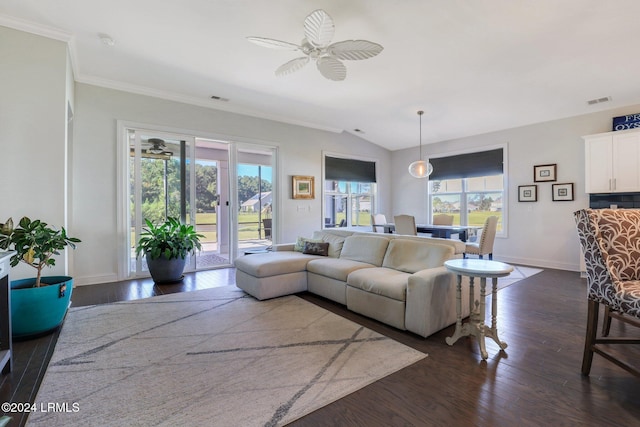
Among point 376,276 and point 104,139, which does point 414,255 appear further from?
point 104,139

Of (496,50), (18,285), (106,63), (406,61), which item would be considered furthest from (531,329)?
(106,63)

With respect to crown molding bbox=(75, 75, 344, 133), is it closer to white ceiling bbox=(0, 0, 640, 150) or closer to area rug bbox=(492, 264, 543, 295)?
white ceiling bbox=(0, 0, 640, 150)

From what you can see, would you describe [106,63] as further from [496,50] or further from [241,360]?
[496,50]

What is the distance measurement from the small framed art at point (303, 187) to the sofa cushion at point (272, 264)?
96.7 inches

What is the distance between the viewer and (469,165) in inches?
260

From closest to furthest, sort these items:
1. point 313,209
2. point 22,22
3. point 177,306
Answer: point 22,22 → point 177,306 → point 313,209

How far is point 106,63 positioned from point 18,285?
2843 millimetres

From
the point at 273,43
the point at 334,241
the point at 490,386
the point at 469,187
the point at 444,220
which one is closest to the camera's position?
the point at 490,386

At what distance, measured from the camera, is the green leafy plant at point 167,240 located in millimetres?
4406

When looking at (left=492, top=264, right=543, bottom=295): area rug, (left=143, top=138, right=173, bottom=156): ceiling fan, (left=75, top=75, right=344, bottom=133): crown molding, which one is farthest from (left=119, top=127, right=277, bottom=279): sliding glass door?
(left=492, top=264, right=543, bottom=295): area rug

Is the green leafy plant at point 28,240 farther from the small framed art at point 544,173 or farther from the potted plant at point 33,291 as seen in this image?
the small framed art at point 544,173

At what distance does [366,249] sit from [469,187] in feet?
13.8

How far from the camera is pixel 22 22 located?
303 centimetres

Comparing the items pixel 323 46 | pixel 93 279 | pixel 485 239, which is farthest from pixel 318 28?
pixel 93 279
